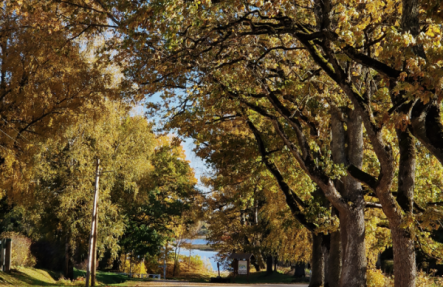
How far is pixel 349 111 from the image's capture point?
13.0 metres

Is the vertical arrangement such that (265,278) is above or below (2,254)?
below

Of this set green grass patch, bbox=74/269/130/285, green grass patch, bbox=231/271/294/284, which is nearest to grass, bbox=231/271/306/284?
green grass patch, bbox=231/271/294/284

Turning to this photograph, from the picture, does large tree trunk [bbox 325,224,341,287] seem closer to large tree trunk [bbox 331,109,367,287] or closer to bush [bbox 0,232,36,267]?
large tree trunk [bbox 331,109,367,287]

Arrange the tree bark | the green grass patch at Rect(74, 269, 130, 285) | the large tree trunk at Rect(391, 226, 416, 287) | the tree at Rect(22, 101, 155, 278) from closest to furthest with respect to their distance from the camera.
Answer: the large tree trunk at Rect(391, 226, 416, 287) < the tree bark < the tree at Rect(22, 101, 155, 278) < the green grass patch at Rect(74, 269, 130, 285)

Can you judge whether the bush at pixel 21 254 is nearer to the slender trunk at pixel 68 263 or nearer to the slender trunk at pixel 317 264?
the slender trunk at pixel 68 263

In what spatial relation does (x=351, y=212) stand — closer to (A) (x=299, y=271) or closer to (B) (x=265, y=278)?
(A) (x=299, y=271)

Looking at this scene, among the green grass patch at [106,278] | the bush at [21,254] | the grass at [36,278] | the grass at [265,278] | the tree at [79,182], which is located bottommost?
the grass at [265,278]

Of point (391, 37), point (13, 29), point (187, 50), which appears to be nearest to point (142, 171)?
point (13, 29)

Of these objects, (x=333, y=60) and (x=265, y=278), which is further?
(x=265, y=278)

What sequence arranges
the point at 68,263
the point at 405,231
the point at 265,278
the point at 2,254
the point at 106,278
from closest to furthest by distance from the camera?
the point at 405,231
the point at 2,254
the point at 68,263
the point at 106,278
the point at 265,278

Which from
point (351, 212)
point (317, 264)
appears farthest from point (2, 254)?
point (351, 212)

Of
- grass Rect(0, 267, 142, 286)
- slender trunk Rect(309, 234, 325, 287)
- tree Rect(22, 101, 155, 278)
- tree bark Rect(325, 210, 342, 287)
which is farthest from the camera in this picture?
tree Rect(22, 101, 155, 278)

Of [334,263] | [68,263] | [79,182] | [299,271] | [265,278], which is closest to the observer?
[334,263]

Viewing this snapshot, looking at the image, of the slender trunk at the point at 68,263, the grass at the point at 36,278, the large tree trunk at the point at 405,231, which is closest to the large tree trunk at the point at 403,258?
the large tree trunk at the point at 405,231
